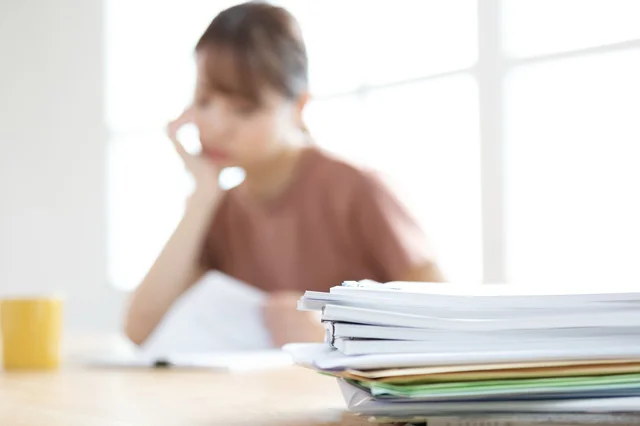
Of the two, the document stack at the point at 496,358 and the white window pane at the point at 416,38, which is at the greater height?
the white window pane at the point at 416,38

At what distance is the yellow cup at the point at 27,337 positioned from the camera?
1145 millimetres

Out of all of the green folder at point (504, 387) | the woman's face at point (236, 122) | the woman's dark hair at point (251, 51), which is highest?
the woman's dark hair at point (251, 51)

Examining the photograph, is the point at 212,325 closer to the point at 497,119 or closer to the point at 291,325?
the point at 291,325

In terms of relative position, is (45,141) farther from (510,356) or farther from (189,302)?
(510,356)

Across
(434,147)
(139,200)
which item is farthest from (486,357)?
(139,200)

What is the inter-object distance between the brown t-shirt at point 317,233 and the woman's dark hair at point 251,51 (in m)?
0.18

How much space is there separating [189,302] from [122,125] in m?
2.44

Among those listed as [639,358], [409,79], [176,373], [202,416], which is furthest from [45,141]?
[639,358]

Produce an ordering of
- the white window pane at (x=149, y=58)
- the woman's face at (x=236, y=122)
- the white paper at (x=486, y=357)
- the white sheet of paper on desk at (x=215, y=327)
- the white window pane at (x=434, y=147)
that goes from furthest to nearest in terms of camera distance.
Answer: the white window pane at (x=149, y=58)
the white window pane at (x=434, y=147)
the woman's face at (x=236, y=122)
the white sheet of paper on desk at (x=215, y=327)
the white paper at (x=486, y=357)

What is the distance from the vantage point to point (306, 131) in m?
1.96

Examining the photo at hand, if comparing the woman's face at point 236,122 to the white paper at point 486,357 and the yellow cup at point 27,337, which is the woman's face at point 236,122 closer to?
the yellow cup at point 27,337

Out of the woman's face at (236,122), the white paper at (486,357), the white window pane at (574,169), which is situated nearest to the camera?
the white paper at (486,357)

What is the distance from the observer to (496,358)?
0.52m

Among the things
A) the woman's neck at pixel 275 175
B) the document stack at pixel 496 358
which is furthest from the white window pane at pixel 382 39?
the document stack at pixel 496 358
